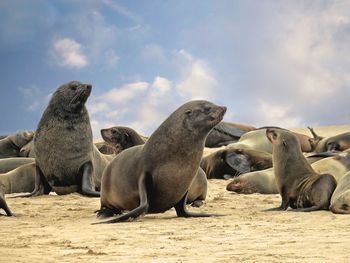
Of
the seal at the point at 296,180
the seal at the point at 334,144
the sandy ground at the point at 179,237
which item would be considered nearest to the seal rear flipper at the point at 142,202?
the sandy ground at the point at 179,237

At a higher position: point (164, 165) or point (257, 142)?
point (257, 142)

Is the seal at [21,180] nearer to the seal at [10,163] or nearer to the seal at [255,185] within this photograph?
the seal at [10,163]

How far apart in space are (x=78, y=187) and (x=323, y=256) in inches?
269

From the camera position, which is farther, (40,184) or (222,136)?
(222,136)

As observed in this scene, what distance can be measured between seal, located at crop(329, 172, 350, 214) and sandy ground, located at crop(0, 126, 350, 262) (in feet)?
0.53

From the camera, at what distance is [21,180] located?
11.3 metres

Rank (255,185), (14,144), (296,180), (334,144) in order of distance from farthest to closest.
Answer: (14,144) < (334,144) < (255,185) < (296,180)

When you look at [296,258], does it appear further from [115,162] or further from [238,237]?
[115,162]

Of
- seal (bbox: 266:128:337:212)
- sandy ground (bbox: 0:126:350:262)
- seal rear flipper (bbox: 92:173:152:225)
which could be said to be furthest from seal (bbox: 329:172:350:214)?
seal rear flipper (bbox: 92:173:152:225)

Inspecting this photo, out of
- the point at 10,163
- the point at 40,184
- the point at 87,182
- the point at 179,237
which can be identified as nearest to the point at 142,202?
the point at 179,237

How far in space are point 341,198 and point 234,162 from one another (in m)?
6.45

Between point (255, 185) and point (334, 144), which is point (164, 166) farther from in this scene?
point (334, 144)

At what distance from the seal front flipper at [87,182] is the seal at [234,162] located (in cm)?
374

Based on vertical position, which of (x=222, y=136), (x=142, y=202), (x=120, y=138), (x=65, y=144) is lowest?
(x=142, y=202)
